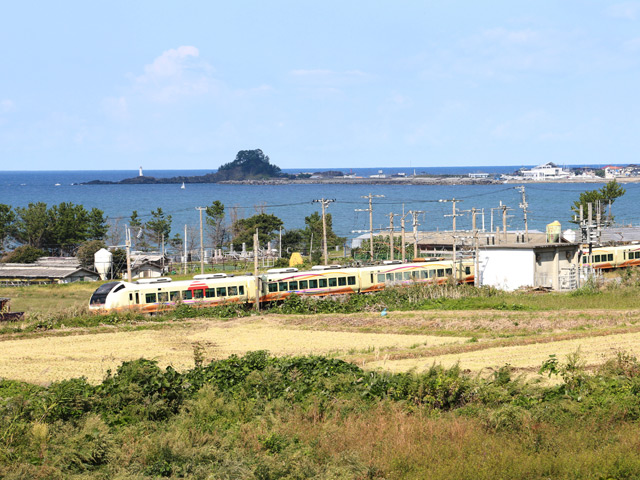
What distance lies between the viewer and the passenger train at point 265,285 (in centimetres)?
3644

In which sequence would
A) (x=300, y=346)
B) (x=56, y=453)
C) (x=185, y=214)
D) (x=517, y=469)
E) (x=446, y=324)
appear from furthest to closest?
(x=185, y=214), (x=446, y=324), (x=300, y=346), (x=56, y=453), (x=517, y=469)

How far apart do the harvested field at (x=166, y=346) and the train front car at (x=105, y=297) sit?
160 inches

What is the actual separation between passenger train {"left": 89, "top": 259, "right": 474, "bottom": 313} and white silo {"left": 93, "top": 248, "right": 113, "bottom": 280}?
23.9 metres

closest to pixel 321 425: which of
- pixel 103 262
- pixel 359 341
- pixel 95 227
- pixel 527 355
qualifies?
pixel 527 355

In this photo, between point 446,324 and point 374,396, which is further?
point 446,324

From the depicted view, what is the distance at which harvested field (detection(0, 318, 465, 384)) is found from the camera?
24266 millimetres

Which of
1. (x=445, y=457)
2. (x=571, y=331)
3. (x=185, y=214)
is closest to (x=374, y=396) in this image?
(x=445, y=457)

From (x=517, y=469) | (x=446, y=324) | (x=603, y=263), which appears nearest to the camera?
(x=517, y=469)

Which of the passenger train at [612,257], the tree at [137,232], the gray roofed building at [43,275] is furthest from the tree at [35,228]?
the passenger train at [612,257]

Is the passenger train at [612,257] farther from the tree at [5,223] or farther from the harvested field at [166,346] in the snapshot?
the tree at [5,223]

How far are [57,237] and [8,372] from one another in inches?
2164

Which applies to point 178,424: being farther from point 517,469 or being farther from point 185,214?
point 185,214

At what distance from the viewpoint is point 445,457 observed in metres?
12.6

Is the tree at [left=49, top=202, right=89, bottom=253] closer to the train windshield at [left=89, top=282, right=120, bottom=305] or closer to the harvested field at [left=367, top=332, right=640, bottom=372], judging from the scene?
the train windshield at [left=89, top=282, right=120, bottom=305]
